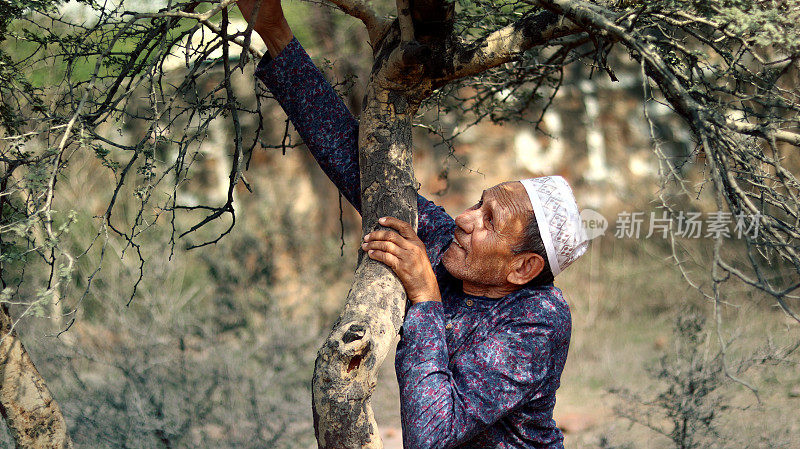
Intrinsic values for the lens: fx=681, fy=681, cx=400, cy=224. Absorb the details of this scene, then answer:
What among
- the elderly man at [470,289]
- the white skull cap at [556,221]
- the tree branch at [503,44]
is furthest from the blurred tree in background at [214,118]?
the white skull cap at [556,221]

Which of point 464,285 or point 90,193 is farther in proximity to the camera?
point 90,193

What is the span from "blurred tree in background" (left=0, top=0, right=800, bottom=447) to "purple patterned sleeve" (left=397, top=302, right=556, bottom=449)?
44 centimetres

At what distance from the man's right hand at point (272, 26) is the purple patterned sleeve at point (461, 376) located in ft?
2.86

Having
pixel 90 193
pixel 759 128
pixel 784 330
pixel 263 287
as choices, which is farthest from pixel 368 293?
pixel 784 330

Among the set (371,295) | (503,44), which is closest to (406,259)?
(371,295)

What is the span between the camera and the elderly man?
1.63 meters

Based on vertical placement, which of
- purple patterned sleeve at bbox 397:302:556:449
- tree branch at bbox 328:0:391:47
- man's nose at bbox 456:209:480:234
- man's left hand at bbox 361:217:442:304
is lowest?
purple patterned sleeve at bbox 397:302:556:449

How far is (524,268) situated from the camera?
189cm

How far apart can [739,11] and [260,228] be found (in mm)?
6251

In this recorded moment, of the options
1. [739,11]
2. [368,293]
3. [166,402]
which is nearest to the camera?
[739,11]

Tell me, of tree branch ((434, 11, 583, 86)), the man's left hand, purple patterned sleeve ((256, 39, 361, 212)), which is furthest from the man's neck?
tree branch ((434, 11, 583, 86))

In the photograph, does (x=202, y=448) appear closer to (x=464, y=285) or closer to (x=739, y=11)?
(x=464, y=285)

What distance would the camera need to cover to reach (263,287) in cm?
633

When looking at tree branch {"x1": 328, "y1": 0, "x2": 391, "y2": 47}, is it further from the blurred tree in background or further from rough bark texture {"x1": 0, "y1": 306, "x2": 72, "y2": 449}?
rough bark texture {"x1": 0, "y1": 306, "x2": 72, "y2": 449}
